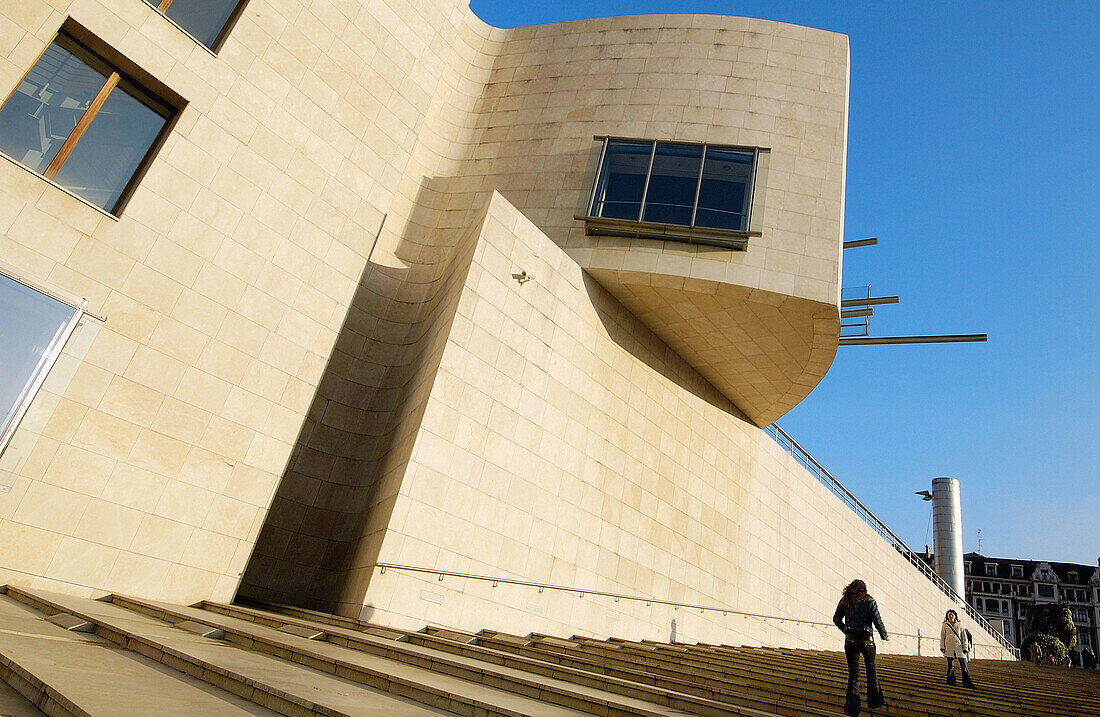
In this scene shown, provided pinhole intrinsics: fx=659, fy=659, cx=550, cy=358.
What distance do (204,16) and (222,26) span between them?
40cm

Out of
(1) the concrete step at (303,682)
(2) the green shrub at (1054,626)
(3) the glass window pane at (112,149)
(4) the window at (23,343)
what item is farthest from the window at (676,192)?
(2) the green shrub at (1054,626)

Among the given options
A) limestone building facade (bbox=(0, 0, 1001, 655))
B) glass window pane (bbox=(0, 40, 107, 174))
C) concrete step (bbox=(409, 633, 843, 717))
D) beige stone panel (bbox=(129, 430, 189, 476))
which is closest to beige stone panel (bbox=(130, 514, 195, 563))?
limestone building facade (bbox=(0, 0, 1001, 655))

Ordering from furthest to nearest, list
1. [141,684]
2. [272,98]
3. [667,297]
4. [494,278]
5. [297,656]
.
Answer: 1. [667,297]
2. [494,278]
3. [272,98]
4. [297,656]
5. [141,684]

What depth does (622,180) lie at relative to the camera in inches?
749

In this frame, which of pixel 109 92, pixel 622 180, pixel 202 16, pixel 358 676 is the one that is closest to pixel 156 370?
pixel 109 92

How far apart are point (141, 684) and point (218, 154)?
1089 cm

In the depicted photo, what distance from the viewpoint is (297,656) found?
651 cm

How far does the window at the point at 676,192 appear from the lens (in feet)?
58.4

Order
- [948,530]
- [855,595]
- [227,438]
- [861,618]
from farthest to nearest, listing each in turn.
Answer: [948,530]
[227,438]
[855,595]
[861,618]

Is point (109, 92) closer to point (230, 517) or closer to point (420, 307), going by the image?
point (230, 517)

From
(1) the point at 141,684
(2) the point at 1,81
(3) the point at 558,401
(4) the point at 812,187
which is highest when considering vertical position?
(4) the point at 812,187

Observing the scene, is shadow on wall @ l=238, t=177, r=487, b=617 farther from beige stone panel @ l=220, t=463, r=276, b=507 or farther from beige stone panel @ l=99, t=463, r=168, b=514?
beige stone panel @ l=99, t=463, r=168, b=514

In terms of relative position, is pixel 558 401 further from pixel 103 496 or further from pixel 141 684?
pixel 141 684

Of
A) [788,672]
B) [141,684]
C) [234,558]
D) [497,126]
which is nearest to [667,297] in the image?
[497,126]
